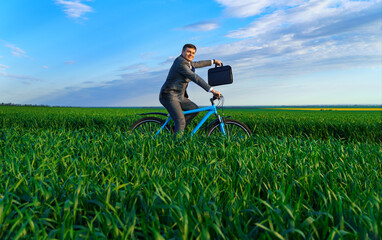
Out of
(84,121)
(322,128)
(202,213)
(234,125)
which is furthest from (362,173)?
(84,121)

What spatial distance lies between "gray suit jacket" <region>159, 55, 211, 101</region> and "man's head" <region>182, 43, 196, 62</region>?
105 mm

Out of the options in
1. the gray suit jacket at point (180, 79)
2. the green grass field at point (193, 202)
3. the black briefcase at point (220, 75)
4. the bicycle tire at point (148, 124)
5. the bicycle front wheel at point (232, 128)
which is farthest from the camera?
the bicycle tire at point (148, 124)

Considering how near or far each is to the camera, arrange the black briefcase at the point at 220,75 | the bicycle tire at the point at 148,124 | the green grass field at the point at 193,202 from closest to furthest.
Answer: the green grass field at the point at 193,202 < the black briefcase at the point at 220,75 < the bicycle tire at the point at 148,124

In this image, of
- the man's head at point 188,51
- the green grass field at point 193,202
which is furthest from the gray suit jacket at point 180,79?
the green grass field at point 193,202

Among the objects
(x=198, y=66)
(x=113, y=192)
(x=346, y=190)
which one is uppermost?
(x=198, y=66)

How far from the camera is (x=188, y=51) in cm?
591

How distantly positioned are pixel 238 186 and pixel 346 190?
3.47 ft

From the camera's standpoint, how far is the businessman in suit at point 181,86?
5820 millimetres

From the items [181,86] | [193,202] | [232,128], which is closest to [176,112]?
[181,86]

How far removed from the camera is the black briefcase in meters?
6.13

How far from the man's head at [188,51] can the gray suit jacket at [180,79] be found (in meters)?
0.10

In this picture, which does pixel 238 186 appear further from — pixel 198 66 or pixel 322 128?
pixel 322 128

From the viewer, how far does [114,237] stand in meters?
1.62

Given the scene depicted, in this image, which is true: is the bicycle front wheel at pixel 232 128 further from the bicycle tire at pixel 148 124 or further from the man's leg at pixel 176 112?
the bicycle tire at pixel 148 124
